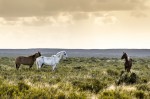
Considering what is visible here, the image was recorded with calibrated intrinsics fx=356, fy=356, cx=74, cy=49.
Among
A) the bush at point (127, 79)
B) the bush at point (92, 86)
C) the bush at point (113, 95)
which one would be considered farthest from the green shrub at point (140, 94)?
the bush at point (127, 79)

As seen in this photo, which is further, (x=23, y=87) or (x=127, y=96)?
(x=23, y=87)

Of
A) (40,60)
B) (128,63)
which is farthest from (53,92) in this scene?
(40,60)

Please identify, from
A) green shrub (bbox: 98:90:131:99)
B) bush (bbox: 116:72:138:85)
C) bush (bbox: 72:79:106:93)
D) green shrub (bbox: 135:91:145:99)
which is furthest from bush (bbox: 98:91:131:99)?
bush (bbox: 116:72:138:85)

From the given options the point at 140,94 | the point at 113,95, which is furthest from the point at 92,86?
the point at 113,95

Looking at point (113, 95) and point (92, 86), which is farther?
point (92, 86)

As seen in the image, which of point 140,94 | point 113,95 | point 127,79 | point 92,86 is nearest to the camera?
point 113,95

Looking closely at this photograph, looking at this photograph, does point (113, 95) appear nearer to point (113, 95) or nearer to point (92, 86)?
point (113, 95)

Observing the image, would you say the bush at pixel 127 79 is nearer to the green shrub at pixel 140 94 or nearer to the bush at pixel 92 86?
the bush at pixel 92 86

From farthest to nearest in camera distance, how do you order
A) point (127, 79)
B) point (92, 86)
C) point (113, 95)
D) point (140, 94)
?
point (127, 79), point (92, 86), point (140, 94), point (113, 95)

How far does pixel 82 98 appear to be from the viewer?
12.5 meters

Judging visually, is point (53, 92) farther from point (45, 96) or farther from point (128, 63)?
point (128, 63)

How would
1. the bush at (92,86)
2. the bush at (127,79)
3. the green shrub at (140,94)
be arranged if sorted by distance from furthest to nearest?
the bush at (127,79), the bush at (92,86), the green shrub at (140,94)

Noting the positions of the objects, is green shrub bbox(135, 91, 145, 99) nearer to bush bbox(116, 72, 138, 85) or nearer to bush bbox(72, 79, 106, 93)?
bush bbox(72, 79, 106, 93)

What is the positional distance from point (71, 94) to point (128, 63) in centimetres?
1460
